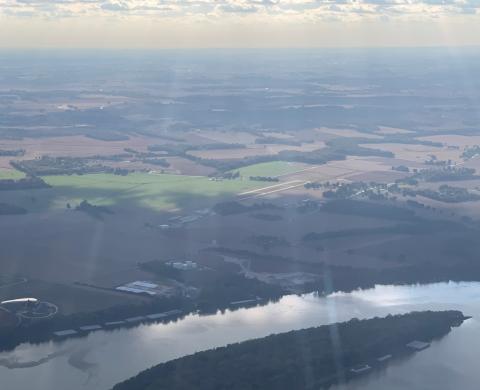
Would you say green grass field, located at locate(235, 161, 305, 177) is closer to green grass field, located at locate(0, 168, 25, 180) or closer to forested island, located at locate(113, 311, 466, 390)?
green grass field, located at locate(0, 168, 25, 180)

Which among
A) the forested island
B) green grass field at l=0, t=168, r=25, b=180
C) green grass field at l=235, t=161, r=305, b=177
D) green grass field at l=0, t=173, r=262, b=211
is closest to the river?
the forested island

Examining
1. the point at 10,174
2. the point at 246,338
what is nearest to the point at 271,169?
the point at 10,174

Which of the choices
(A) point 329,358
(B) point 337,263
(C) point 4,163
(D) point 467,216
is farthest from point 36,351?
(C) point 4,163

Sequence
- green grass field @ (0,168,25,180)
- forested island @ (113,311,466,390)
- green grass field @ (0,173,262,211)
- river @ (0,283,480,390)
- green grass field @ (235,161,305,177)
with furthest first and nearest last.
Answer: green grass field @ (235,161,305,177), green grass field @ (0,168,25,180), green grass field @ (0,173,262,211), river @ (0,283,480,390), forested island @ (113,311,466,390)

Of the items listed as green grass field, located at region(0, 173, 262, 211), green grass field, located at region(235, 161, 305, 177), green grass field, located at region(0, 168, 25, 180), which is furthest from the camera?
green grass field, located at region(235, 161, 305, 177)

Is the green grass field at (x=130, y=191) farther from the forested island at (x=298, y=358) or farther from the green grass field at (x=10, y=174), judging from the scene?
the forested island at (x=298, y=358)

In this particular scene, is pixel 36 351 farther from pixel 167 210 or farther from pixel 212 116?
pixel 212 116
